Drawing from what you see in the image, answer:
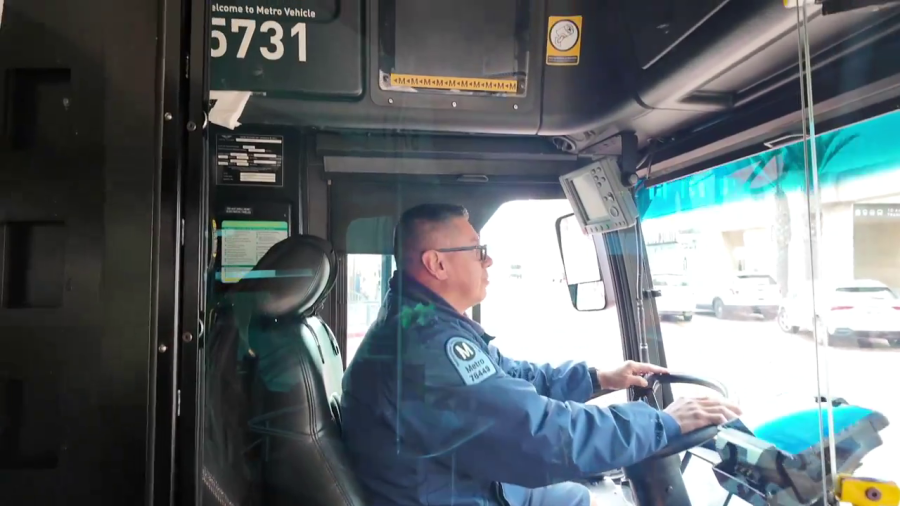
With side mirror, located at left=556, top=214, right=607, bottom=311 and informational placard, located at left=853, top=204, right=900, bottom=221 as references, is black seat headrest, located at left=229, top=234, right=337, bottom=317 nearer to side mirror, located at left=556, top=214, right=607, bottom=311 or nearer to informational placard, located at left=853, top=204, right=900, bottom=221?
side mirror, located at left=556, top=214, right=607, bottom=311

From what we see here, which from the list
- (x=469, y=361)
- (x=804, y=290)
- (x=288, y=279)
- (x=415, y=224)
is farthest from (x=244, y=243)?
(x=804, y=290)

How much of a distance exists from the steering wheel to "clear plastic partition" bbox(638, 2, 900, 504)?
3 centimetres

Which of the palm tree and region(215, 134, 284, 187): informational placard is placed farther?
region(215, 134, 284, 187): informational placard

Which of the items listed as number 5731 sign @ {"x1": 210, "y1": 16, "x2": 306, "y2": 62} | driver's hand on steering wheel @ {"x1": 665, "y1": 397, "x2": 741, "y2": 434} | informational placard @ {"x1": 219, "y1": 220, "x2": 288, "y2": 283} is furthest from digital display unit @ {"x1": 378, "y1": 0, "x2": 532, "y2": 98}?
driver's hand on steering wheel @ {"x1": 665, "y1": 397, "x2": 741, "y2": 434}

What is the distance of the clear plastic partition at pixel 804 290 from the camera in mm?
1172

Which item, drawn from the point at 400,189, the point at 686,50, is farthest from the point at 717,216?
the point at 400,189

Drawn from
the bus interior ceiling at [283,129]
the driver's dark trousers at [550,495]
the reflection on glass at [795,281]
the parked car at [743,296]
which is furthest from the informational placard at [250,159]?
the parked car at [743,296]

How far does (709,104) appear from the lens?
1705 mm

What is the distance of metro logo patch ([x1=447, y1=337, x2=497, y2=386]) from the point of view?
1540 millimetres

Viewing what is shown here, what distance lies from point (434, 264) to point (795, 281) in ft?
3.28

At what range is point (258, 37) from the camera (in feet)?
4.99

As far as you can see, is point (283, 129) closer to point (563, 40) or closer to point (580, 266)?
point (563, 40)

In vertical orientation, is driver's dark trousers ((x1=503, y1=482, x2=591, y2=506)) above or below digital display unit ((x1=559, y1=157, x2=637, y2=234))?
below

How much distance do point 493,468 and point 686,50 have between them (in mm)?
1249
